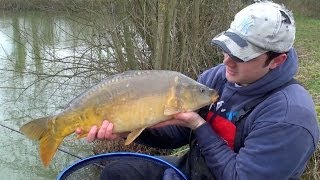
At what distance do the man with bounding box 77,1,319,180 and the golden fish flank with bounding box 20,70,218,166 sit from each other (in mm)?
58

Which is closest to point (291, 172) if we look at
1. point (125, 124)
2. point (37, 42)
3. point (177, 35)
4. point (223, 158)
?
point (223, 158)

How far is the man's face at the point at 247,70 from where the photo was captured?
1910 millimetres

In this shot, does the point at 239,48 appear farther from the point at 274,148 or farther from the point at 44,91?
the point at 44,91

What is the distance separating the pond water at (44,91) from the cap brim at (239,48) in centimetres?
369

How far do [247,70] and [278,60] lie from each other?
0.13 metres

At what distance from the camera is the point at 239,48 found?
1.87 meters

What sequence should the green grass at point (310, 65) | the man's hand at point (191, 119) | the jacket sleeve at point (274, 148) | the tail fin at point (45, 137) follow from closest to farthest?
the jacket sleeve at point (274, 148), the man's hand at point (191, 119), the tail fin at point (45, 137), the green grass at point (310, 65)

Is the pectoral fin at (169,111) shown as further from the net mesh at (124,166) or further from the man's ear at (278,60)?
the man's ear at (278,60)

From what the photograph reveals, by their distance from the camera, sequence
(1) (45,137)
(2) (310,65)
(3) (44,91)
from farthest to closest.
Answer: (2) (310,65), (3) (44,91), (1) (45,137)

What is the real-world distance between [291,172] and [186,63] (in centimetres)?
451

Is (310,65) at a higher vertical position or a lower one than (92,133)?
lower

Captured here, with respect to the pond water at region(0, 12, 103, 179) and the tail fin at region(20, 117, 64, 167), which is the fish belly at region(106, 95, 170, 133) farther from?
the pond water at region(0, 12, 103, 179)

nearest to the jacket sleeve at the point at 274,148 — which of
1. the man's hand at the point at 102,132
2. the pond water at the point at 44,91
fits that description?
the man's hand at the point at 102,132

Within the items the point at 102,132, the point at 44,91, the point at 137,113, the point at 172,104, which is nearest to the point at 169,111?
the point at 172,104
